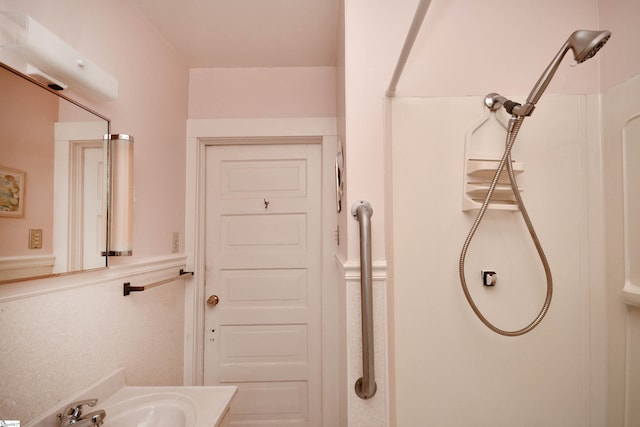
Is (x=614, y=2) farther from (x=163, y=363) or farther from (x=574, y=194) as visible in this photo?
(x=163, y=363)

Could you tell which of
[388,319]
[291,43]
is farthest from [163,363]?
[291,43]

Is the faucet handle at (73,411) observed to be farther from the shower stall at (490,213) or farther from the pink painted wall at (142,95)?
the shower stall at (490,213)

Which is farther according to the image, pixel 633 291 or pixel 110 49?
pixel 110 49

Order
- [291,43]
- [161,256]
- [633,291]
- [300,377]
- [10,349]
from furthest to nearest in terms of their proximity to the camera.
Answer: [300,377] < [291,43] < [161,256] < [633,291] < [10,349]

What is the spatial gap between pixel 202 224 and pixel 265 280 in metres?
0.52

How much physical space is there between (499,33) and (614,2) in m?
0.40

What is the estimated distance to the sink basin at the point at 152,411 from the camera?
965mm

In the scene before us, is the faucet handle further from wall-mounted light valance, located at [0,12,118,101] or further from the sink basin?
wall-mounted light valance, located at [0,12,118,101]

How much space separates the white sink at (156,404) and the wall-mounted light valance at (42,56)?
0.99m

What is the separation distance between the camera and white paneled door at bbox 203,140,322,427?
5.68 feet

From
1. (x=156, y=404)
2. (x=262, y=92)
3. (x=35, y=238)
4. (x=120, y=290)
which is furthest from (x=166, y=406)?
(x=262, y=92)

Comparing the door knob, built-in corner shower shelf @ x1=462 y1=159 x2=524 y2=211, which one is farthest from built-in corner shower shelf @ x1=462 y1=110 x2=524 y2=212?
the door knob

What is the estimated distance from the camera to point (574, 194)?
1104mm

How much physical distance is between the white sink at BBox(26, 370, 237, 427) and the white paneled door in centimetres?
67
